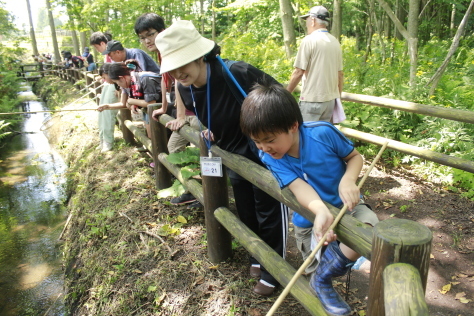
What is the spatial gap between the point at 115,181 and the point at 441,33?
1311 cm

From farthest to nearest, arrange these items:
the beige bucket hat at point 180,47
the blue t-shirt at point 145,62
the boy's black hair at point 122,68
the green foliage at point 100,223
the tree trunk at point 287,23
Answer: the tree trunk at point 287,23, the blue t-shirt at point 145,62, the boy's black hair at point 122,68, the green foliage at point 100,223, the beige bucket hat at point 180,47

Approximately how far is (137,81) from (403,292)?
3.91m

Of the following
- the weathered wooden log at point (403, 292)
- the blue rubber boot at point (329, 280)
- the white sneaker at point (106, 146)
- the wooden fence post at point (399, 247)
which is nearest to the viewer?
the weathered wooden log at point (403, 292)

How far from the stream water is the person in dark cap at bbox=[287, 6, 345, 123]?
130 inches

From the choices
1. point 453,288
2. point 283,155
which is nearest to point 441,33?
point 453,288

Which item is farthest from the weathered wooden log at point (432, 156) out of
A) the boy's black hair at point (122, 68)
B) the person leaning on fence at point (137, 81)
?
the boy's black hair at point (122, 68)

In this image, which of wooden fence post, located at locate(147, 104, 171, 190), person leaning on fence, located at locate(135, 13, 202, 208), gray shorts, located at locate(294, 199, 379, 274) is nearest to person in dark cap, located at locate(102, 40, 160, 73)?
person leaning on fence, located at locate(135, 13, 202, 208)

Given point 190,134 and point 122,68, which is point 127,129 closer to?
point 122,68

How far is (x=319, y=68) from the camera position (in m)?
3.80

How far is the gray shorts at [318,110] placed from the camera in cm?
394

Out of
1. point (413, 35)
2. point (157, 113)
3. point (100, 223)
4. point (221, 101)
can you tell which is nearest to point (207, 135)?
point (221, 101)

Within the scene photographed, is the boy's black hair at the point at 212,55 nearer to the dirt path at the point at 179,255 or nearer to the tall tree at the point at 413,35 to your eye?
the dirt path at the point at 179,255

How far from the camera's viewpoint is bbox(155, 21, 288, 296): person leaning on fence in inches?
83.7

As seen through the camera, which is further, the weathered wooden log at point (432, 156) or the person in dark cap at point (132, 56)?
the person in dark cap at point (132, 56)
